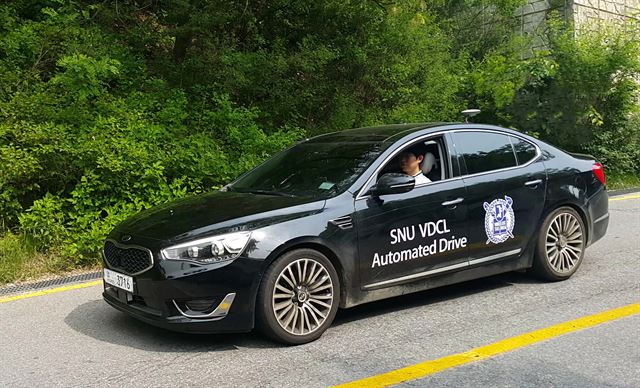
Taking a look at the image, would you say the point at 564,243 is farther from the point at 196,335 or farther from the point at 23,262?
the point at 23,262

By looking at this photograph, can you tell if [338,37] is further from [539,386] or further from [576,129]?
[539,386]

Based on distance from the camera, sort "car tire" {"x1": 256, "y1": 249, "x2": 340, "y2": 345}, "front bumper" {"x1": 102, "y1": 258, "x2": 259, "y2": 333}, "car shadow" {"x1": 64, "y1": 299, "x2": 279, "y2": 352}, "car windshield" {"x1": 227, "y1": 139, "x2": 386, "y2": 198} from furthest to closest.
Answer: "car windshield" {"x1": 227, "y1": 139, "x2": 386, "y2": 198} < "car shadow" {"x1": 64, "y1": 299, "x2": 279, "y2": 352} < "car tire" {"x1": 256, "y1": 249, "x2": 340, "y2": 345} < "front bumper" {"x1": 102, "y1": 258, "x2": 259, "y2": 333}

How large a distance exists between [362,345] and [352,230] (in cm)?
86

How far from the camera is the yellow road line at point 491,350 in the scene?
4.09m

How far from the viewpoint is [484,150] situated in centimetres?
611

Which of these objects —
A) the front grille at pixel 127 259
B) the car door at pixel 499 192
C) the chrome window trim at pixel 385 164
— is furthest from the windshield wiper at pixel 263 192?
the car door at pixel 499 192

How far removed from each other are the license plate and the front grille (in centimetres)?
4

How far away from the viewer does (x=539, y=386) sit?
3.93 m

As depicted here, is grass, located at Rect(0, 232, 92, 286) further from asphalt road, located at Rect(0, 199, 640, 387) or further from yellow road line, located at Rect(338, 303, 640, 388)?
yellow road line, located at Rect(338, 303, 640, 388)

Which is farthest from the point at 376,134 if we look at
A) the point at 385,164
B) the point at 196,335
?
the point at 196,335

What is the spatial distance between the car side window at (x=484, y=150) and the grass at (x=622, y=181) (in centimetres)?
850

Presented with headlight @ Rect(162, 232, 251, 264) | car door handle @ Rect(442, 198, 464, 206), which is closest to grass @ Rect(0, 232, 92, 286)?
headlight @ Rect(162, 232, 251, 264)

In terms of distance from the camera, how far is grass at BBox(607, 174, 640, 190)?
1383cm

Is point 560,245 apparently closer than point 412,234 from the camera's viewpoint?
No
